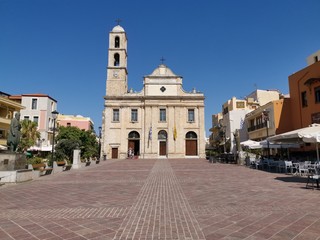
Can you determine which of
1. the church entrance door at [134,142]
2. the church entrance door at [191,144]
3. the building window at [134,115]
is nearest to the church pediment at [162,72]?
the building window at [134,115]

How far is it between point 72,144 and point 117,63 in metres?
24.3

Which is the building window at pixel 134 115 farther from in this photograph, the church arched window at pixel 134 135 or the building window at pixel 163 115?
the building window at pixel 163 115

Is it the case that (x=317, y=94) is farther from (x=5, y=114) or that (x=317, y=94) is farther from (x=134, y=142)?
(x=5, y=114)

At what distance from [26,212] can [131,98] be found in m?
36.8

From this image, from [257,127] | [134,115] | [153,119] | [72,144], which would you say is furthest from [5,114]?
[257,127]

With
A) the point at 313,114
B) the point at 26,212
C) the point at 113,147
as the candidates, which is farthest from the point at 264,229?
the point at 113,147

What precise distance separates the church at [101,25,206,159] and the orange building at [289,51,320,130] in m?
18.0

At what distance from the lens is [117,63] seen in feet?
145

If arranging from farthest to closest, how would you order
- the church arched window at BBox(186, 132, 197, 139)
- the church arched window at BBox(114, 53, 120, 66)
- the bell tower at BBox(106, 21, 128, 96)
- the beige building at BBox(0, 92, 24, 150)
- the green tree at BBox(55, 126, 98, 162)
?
the church arched window at BBox(114, 53, 120, 66)
the bell tower at BBox(106, 21, 128, 96)
the church arched window at BBox(186, 132, 197, 139)
the beige building at BBox(0, 92, 24, 150)
the green tree at BBox(55, 126, 98, 162)

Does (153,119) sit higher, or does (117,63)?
(117,63)

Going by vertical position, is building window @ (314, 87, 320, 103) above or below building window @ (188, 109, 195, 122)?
below

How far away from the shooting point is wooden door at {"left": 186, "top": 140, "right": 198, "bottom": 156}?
40844 millimetres

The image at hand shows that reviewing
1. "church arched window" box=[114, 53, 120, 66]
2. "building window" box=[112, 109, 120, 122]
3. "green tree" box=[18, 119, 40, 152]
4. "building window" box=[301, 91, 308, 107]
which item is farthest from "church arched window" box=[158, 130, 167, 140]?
"building window" box=[301, 91, 308, 107]

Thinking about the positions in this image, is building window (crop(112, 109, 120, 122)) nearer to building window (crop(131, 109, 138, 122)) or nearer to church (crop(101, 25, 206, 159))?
church (crop(101, 25, 206, 159))
